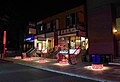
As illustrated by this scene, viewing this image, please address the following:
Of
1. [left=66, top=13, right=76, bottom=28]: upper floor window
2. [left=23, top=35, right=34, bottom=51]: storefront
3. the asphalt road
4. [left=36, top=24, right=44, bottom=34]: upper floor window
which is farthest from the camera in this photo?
[left=23, top=35, right=34, bottom=51]: storefront

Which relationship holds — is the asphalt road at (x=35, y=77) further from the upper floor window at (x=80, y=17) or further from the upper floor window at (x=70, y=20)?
the upper floor window at (x=70, y=20)

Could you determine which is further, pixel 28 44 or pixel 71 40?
pixel 28 44

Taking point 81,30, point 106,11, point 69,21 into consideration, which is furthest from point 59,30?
point 106,11

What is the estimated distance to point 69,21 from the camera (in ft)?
98.5

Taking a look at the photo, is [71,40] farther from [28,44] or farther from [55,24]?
[28,44]

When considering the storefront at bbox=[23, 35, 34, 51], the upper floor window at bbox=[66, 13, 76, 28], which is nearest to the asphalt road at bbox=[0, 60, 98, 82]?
the upper floor window at bbox=[66, 13, 76, 28]

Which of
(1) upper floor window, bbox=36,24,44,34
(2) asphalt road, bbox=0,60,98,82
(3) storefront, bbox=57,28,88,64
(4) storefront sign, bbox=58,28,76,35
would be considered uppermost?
(1) upper floor window, bbox=36,24,44,34

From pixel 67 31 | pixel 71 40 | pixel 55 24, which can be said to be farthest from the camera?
pixel 55 24

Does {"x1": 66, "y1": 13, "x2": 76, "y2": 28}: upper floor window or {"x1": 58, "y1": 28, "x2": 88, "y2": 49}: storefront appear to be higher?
{"x1": 66, "y1": 13, "x2": 76, "y2": 28}: upper floor window

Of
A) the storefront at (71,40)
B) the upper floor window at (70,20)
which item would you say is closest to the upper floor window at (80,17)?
the upper floor window at (70,20)

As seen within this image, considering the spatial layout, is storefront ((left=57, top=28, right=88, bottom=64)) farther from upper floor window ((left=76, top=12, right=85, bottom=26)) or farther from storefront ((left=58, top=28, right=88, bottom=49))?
upper floor window ((left=76, top=12, right=85, bottom=26))

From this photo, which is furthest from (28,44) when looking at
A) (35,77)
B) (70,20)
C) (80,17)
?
(35,77)

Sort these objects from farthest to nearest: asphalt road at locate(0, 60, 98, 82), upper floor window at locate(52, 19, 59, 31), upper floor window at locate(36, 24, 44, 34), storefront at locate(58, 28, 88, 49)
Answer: upper floor window at locate(36, 24, 44, 34) → upper floor window at locate(52, 19, 59, 31) → storefront at locate(58, 28, 88, 49) → asphalt road at locate(0, 60, 98, 82)

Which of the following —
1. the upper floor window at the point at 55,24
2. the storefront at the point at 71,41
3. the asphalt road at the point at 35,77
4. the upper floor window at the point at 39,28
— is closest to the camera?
the asphalt road at the point at 35,77
